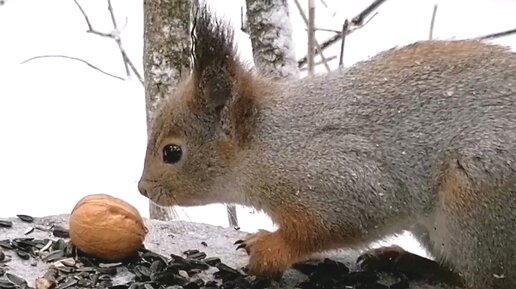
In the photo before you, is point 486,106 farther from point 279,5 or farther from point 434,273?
point 279,5

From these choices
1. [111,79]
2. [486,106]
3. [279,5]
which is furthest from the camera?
[111,79]

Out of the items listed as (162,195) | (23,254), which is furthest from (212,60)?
(23,254)

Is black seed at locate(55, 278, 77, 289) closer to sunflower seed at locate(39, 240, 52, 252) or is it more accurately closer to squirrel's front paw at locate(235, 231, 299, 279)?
sunflower seed at locate(39, 240, 52, 252)

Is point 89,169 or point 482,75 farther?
point 89,169

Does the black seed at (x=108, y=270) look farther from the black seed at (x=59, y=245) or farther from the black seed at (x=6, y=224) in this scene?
the black seed at (x=6, y=224)

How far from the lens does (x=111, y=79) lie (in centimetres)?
462

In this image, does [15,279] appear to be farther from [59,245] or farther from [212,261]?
[212,261]

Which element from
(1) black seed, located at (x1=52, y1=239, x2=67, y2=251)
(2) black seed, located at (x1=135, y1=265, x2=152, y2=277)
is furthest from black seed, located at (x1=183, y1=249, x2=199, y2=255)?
(1) black seed, located at (x1=52, y1=239, x2=67, y2=251)

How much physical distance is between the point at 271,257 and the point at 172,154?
0.90ft

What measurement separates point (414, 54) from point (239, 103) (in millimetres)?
328

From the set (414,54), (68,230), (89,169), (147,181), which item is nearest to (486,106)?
(414,54)

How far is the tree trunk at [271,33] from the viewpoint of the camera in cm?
264

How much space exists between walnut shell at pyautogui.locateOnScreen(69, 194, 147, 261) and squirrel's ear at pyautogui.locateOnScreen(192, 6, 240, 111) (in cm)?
25

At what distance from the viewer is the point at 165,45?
8.81 feet
